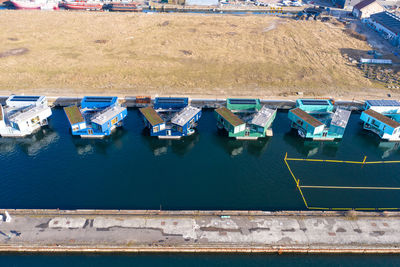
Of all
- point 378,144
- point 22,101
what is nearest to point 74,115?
point 22,101

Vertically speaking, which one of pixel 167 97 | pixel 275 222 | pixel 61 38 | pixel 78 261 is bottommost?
pixel 78 261

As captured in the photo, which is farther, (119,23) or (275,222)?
(119,23)

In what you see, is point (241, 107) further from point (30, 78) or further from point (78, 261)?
point (30, 78)

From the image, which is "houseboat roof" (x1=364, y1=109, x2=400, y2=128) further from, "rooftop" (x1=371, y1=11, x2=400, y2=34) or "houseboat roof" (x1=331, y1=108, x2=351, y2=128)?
"rooftop" (x1=371, y1=11, x2=400, y2=34)

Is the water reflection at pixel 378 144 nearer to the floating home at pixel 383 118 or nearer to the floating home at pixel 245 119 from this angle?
the floating home at pixel 383 118

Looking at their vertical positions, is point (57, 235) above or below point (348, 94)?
below

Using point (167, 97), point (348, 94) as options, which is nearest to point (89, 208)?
point (167, 97)

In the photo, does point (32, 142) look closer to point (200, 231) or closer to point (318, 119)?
point (200, 231)
